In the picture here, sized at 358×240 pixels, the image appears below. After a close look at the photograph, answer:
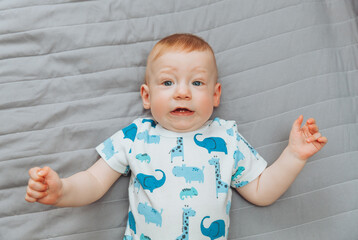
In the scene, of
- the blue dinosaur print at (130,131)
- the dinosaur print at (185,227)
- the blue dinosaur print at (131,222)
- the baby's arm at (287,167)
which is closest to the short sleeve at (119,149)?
the blue dinosaur print at (130,131)

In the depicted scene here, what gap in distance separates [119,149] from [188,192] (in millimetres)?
231

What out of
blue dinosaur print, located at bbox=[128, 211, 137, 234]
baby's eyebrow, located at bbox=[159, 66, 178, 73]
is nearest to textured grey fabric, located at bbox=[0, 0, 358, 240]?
blue dinosaur print, located at bbox=[128, 211, 137, 234]

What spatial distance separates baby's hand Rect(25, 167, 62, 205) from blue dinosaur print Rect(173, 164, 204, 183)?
30 cm

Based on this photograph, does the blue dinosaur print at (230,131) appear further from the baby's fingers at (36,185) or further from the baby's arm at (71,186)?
the baby's fingers at (36,185)

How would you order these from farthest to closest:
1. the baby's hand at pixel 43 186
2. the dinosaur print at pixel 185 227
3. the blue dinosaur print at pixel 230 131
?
the blue dinosaur print at pixel 230 131 < the dinosaur print at pixel 185 227 < the baby's hand at pixel 43 186

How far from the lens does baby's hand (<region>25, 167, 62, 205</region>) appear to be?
0.88m

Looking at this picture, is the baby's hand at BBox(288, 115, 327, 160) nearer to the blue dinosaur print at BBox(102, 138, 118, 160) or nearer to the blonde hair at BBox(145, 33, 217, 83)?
the blonde hair at BBox(145, 33, 217, 83)

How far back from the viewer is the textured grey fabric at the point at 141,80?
3.75ft

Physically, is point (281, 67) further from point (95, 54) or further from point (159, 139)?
point (95, 54)

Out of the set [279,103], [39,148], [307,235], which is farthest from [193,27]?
[307,235]

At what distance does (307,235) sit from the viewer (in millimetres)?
1153

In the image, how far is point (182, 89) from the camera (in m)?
1.05

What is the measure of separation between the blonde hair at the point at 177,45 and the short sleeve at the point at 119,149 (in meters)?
0.22

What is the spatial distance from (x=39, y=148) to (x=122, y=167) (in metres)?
0.25
